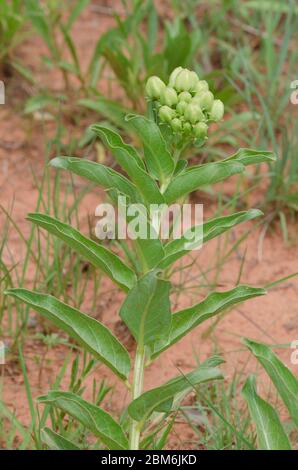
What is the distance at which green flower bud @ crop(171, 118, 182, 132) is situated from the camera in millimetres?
2393

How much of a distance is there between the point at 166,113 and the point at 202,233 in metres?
0.32

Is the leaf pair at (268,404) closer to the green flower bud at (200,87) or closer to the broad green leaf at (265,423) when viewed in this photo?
the broad green leaf at (265,423)

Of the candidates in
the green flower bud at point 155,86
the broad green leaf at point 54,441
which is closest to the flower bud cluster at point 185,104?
the green flower bud at point 155,86

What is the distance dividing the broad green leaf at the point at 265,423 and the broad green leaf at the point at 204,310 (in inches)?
7.5

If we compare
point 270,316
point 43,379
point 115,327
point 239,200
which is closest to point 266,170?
point 239,200

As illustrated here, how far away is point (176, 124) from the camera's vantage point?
239cm

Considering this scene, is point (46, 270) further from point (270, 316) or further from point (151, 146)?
point (151, 146)

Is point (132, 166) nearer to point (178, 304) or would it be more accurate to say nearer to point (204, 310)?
point (204, 310)

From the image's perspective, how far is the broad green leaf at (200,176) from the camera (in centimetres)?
238

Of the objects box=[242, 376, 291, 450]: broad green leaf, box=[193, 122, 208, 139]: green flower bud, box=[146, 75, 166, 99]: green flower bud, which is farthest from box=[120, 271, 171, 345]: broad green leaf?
box=[146, 75, 166, 99]: green flower bud

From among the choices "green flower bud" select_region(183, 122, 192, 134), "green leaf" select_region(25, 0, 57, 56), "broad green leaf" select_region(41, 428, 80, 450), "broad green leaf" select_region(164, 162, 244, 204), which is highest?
"green leaf" select_region(25, 0, 57, 56)

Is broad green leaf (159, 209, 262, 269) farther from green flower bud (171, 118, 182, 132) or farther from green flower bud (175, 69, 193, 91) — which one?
green flower bud (175, 69, 193, 91)

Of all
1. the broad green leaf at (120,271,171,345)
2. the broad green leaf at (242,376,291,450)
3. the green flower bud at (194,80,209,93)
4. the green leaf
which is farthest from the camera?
the green leaf

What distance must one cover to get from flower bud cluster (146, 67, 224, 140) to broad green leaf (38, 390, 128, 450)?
0.72 metres
